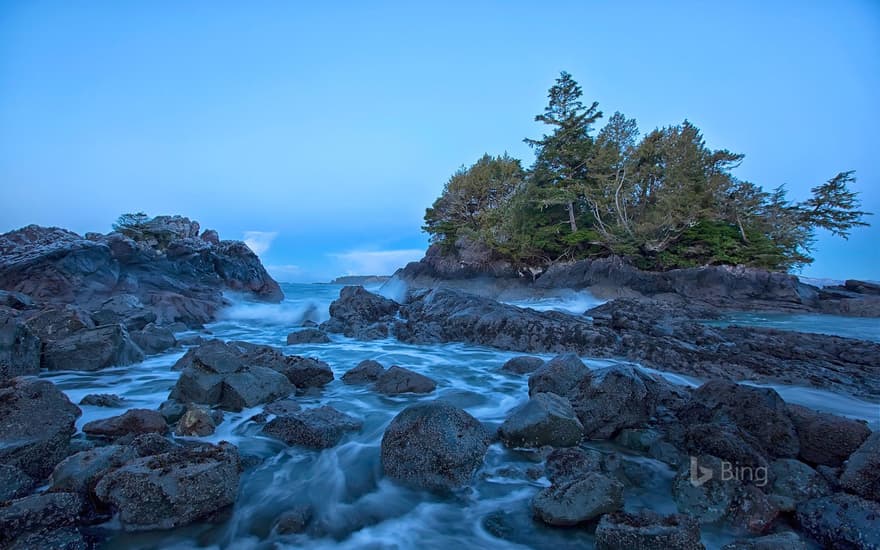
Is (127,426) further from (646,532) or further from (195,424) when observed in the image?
(646,532)

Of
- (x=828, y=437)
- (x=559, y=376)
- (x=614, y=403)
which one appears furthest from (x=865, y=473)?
(x=559, y=376)

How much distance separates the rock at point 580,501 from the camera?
2684 millimetres

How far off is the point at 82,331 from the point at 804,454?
416 inches

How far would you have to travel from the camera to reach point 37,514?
229 cm

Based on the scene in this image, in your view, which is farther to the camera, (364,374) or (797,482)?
(364,374)

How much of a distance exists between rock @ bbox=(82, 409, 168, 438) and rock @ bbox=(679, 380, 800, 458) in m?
5.57

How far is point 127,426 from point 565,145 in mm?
29431

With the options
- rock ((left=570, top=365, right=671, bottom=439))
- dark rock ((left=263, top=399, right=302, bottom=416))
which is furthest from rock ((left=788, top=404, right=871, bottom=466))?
dark rock ((left=263, top=399, right=302, bottom=416))

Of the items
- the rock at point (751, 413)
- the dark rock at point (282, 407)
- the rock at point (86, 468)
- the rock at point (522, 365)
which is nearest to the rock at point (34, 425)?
the rock at point (86, 468)

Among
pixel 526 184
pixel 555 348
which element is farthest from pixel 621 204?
pixel 555 348

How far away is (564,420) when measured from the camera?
3.85m

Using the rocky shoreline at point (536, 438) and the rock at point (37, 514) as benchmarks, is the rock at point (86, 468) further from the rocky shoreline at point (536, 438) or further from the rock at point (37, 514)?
the rock at point (37, 514)

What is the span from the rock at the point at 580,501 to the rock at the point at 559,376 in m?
2.14

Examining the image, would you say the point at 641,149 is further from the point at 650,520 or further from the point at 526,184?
the point at 650,520
